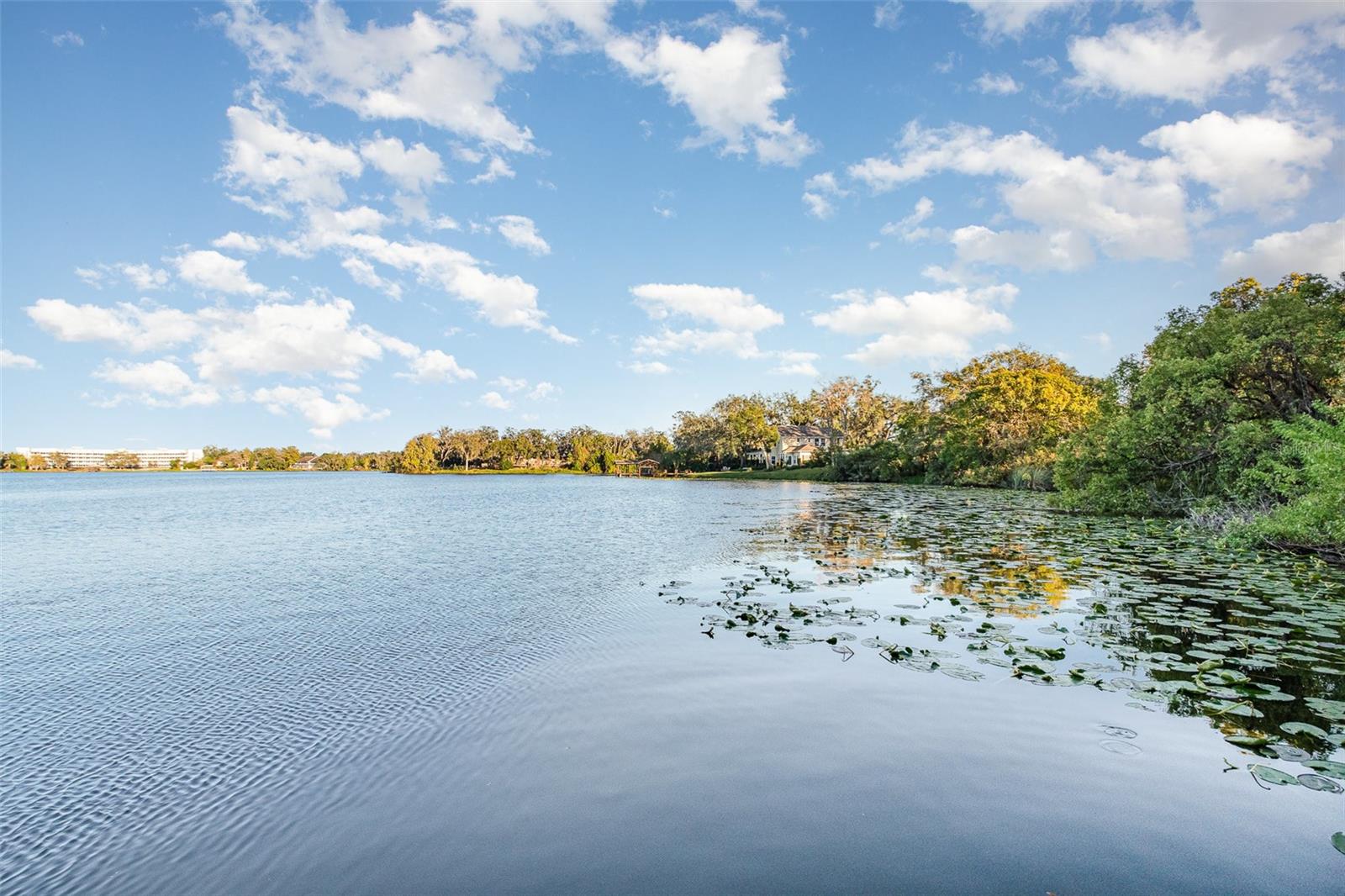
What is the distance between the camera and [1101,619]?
8852 millimetres

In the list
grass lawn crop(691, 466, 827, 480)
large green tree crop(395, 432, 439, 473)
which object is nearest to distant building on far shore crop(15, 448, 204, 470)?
large green tree crop(395, 432, 439, 473)

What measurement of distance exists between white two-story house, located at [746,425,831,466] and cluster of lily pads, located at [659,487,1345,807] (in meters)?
81.4

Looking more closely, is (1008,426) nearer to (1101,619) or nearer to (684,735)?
(1101,619)

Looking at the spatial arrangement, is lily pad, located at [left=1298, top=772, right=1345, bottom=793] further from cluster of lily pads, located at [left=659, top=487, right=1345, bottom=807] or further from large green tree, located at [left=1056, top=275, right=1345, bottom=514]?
large green tree, located at [left=1056, top=275, right=1345, bottom=514]

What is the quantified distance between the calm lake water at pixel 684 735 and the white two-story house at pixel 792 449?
8647 cm

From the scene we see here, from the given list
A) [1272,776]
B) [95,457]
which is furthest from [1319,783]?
[95,457]

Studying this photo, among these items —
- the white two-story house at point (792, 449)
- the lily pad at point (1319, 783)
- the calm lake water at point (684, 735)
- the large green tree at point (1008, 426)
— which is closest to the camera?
the calm lake water at point (684, 735)

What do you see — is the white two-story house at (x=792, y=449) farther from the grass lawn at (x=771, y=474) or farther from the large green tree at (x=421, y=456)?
the large green tree at (x=421, y=456)

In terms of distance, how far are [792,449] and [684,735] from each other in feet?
314

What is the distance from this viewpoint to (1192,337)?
20594 mm

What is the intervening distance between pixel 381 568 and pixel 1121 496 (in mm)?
23094

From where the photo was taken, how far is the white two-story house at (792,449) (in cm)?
9869

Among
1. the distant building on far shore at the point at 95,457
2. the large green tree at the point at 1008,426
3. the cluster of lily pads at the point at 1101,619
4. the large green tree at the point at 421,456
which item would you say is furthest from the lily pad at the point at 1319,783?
the distant building on far shore at the point at 95,457

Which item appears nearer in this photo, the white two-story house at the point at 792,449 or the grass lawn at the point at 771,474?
the grass lawn at the point at 771,474
